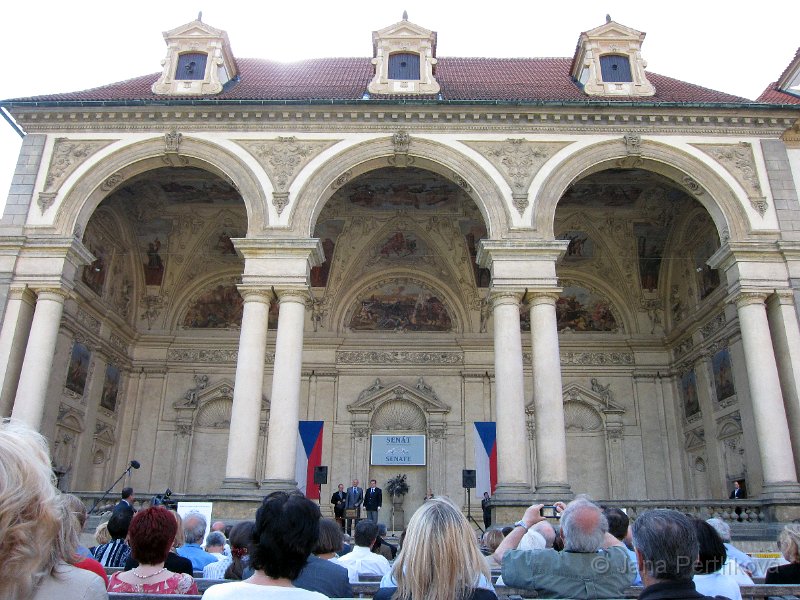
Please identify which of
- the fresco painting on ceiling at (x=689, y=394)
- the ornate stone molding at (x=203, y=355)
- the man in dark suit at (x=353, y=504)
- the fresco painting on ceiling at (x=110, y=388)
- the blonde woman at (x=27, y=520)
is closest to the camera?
the blonde woman at (x=27, y=520)

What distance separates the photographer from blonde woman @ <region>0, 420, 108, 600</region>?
5.87 ft

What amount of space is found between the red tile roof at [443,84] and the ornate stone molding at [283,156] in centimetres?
122

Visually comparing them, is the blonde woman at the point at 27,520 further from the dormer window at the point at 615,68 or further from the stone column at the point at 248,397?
the dormer window at the point at 615,68

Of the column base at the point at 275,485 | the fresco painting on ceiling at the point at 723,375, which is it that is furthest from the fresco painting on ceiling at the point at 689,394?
the column base at the point at 275,485

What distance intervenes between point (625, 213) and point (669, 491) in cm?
956

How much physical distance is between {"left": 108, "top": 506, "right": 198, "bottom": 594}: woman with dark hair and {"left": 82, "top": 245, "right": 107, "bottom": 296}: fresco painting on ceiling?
18627 millimetres

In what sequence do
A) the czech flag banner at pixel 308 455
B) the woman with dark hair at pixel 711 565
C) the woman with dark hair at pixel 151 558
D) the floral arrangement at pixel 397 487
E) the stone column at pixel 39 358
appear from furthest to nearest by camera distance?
the floral arrangement at pixel 397 487
the czech flag banner at pixel 308 455
the stone column at pixel 39 358
the woman with dark hair at pixel 151 558
the woman with dark hair at pixel 711 565

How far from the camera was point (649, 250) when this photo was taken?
76.3ft

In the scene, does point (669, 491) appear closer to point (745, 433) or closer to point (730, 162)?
point (745, 433)

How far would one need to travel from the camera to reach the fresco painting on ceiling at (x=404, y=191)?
20.8 meters

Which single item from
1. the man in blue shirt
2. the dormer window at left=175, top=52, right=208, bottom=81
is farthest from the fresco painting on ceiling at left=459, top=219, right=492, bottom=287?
the man in blue shirt

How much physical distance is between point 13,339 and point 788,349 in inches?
740

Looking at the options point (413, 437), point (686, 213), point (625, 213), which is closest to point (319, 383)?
point (413, 437)

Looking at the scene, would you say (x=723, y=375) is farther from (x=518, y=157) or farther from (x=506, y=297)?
(x=518, y=157)
